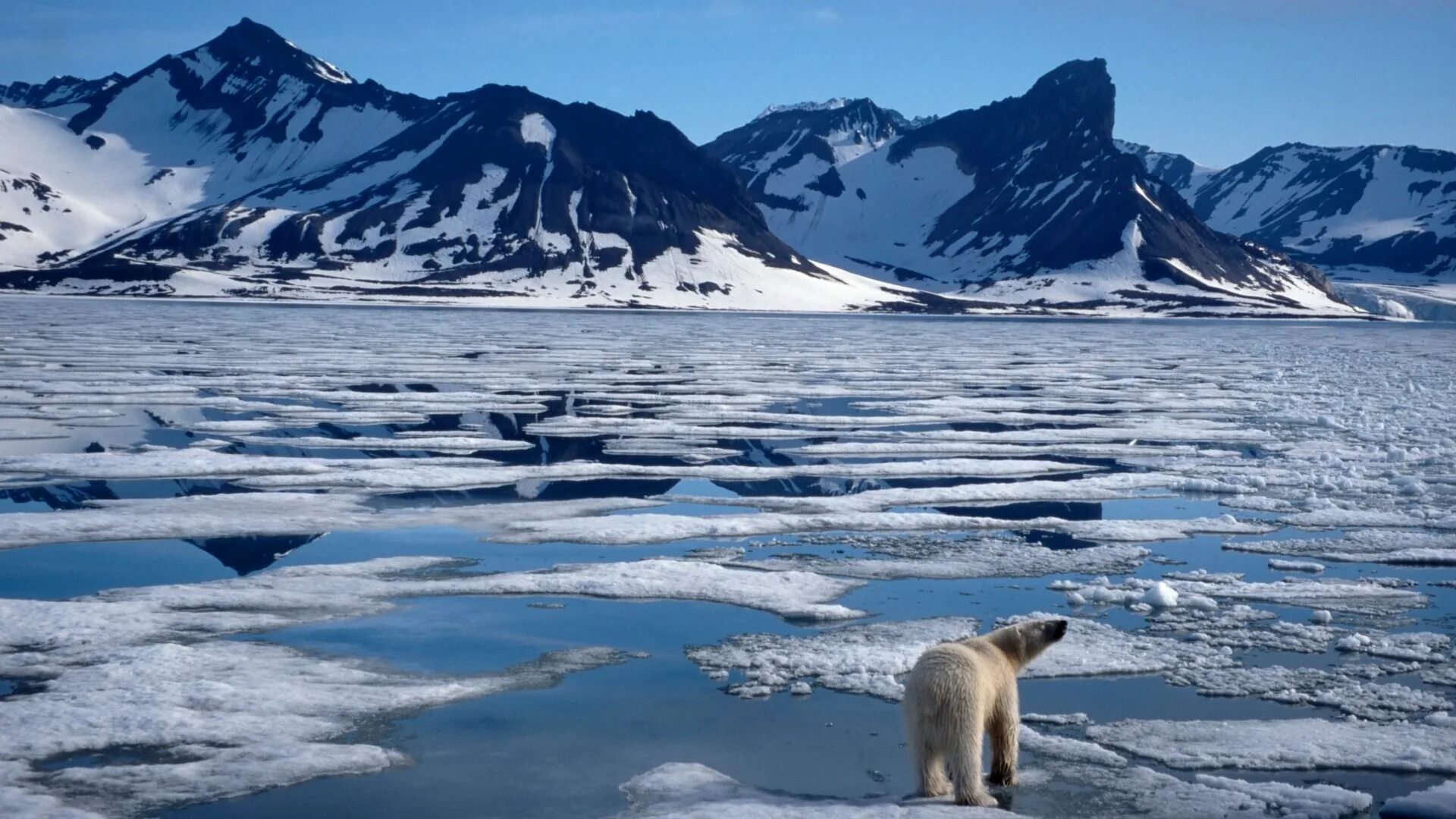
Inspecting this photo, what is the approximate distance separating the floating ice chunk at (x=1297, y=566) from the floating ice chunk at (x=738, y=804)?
8.25m

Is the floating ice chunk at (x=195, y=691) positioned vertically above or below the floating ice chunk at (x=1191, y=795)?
below

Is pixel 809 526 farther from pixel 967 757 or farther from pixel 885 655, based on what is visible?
pixel 967 757

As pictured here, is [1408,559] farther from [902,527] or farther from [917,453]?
[917,453]

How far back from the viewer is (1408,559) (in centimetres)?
1464

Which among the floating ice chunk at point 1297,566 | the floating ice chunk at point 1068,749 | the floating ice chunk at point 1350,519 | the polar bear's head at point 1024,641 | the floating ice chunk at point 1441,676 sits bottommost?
the floating ice chunk at point 1068,749

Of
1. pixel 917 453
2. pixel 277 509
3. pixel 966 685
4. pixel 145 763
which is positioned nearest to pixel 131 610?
pixel 145 763

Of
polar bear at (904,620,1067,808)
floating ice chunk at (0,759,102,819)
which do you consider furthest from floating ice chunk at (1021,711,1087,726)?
floating ice chunk at (0,759,102,819)

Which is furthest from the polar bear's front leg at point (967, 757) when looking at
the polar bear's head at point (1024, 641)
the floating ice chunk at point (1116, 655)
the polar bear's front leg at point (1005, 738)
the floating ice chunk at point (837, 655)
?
the floating ice chunk at point (1116, 655)

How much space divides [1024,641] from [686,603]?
517cm

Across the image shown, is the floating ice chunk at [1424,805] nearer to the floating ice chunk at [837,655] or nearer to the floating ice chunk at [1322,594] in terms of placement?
the floating ice chunk at [837,655]

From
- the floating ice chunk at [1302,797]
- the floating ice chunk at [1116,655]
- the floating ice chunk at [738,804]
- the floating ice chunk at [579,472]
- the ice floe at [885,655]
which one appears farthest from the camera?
the floating ice chunk at [579,472]

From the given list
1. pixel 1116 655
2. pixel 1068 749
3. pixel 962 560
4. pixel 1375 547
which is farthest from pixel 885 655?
pixel 1375 547

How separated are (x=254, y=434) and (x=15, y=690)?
632 inches

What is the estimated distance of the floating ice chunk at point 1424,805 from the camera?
24.1 ft
